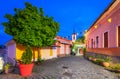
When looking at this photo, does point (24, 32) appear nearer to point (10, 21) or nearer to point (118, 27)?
point (10, 21)

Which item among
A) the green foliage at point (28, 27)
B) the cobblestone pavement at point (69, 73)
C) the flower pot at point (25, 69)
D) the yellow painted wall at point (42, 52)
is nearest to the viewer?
the cobblestone pavement at point (69, 73)

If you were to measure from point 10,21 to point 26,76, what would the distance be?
570 cm

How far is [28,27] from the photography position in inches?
601

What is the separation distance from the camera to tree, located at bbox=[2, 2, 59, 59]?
15.3 m

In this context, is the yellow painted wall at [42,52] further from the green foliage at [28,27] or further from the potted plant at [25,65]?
the potted plant at [25,65]

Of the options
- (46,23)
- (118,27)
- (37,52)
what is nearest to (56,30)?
(46,23)

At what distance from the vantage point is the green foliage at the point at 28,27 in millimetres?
15312

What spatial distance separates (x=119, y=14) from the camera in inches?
511

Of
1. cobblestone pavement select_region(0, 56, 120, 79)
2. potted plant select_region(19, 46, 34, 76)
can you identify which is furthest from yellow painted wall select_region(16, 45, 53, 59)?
potted plant select_region(19, 46, 34, 76)

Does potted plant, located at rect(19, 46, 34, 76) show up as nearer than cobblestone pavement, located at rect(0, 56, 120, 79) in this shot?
No

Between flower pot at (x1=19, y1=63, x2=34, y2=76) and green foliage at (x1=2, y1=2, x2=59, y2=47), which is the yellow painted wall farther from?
flower pot at (x1=19, y1=63, x2=34, y2=76)

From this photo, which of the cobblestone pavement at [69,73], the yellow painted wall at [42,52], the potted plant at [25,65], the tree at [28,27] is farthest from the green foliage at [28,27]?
the potted plant at [25,65]

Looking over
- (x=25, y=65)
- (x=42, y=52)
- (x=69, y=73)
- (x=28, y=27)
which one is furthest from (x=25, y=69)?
(x=42, y=52)

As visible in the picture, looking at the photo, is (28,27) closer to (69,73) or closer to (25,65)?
(25,65)
